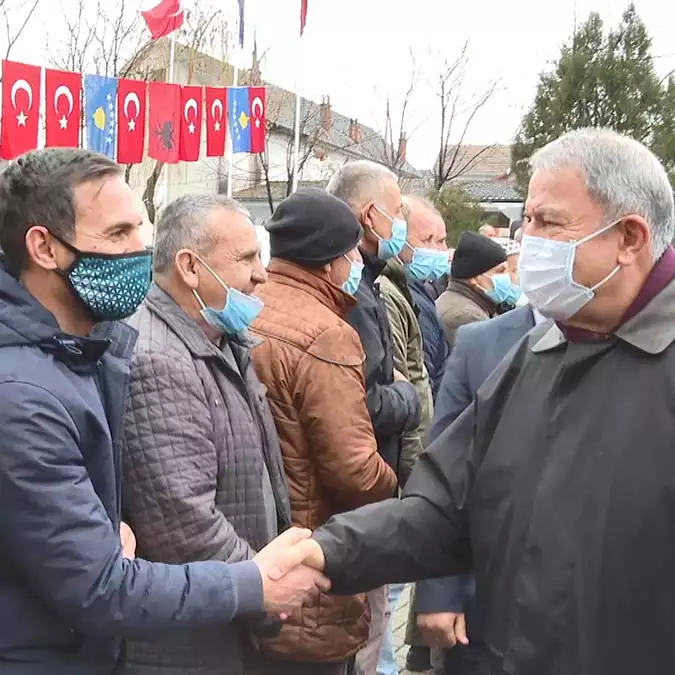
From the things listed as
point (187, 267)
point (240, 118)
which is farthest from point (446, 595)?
point (240, 118)

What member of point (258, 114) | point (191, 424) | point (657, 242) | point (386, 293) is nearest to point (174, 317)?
point (191, 424)

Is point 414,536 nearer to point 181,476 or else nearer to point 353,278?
point 181,476

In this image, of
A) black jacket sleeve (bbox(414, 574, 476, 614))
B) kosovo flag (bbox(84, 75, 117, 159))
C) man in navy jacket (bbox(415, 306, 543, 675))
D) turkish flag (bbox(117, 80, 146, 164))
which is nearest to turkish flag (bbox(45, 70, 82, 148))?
kosovo flag (bbox(84, 75, 117, 159))

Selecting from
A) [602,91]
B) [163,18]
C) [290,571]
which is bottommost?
[290,571]

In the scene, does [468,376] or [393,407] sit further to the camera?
[393,407]

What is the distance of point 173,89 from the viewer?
13.3 m

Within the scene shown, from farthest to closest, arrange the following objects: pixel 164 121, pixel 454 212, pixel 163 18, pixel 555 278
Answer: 1. pixel 454 212
2. pixel 163 18
3. pixel 164 121
4. pixel 555 278

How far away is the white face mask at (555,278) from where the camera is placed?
2.21 meters

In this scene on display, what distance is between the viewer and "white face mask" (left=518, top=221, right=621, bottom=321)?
2.21 meters

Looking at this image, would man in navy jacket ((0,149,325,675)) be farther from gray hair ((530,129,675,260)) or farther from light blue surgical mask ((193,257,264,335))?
gray hair ((530,129,675,260))

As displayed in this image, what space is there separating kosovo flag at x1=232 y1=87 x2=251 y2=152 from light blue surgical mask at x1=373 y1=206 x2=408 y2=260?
34.6ft

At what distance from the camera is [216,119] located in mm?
14641

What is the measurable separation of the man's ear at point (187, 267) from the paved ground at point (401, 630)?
298cm

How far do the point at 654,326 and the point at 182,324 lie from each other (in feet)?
4.76
